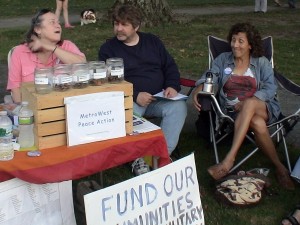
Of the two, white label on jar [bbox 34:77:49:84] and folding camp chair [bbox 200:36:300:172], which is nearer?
white label on jar [bbox 34:77:49:84]

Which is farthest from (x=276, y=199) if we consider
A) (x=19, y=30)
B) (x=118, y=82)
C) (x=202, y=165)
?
(x=19, y=30)

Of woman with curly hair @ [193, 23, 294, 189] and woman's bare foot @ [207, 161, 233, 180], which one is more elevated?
woman with curly hair @ [193, 23, 294, 189]

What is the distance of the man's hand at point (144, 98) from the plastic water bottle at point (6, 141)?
1.51m

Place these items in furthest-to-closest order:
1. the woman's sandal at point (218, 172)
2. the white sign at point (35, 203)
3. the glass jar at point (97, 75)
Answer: the woman's sandal at point (218, 172) < the glass jar at point (97, 75) < the white sign at point (35, 203)

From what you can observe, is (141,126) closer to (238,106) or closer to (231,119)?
(231,119)

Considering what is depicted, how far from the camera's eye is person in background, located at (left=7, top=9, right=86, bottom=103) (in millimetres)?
3436

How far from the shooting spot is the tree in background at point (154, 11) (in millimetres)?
11141

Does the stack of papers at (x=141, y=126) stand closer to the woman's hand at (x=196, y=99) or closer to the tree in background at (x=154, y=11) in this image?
the woman's hand at (x=196, y=99)

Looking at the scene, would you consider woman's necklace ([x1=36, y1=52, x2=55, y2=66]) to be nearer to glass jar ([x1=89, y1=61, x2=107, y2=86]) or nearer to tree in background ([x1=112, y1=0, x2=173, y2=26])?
glass jar ([x1=89, y1=61, x2=107, y2=86])

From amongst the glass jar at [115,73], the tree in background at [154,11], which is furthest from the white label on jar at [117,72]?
the tree in background at [154,11]

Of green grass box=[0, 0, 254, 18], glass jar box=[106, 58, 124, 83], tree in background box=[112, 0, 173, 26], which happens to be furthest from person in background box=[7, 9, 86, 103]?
green grass box=[0, 0, 254, 18]

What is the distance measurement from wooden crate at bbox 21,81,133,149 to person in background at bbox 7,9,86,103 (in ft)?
2.13

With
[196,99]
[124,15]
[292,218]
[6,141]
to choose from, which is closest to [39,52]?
[124,15]

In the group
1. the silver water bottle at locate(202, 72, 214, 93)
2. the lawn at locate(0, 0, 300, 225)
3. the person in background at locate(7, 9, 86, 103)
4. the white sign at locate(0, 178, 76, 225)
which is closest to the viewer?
the white sign at locate(0, 178, 76, 225)
